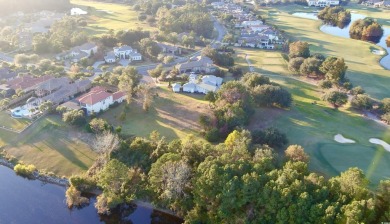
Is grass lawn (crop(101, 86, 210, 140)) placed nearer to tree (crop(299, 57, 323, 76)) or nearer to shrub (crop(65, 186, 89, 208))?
shrub (crop(65, 186, 89, 208))

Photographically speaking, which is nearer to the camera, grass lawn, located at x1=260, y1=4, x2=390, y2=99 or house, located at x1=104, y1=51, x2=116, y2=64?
grass lawn, located at x1=260, y1=4, x2=390, y2=99

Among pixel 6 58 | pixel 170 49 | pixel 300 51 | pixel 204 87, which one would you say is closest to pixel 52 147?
pixel 204 87

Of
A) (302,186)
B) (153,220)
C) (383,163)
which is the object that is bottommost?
(153,220)

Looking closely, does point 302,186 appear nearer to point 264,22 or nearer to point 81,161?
point 81,161

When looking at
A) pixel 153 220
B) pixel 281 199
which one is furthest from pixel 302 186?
pixel 153 220

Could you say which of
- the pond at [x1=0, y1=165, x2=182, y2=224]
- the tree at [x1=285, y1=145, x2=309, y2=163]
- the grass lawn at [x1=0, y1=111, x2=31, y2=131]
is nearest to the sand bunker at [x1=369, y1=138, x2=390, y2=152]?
the tree at [x1=285, y1=145, x2=309, y2=163]

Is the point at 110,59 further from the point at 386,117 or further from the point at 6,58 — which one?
the point at 386,117
